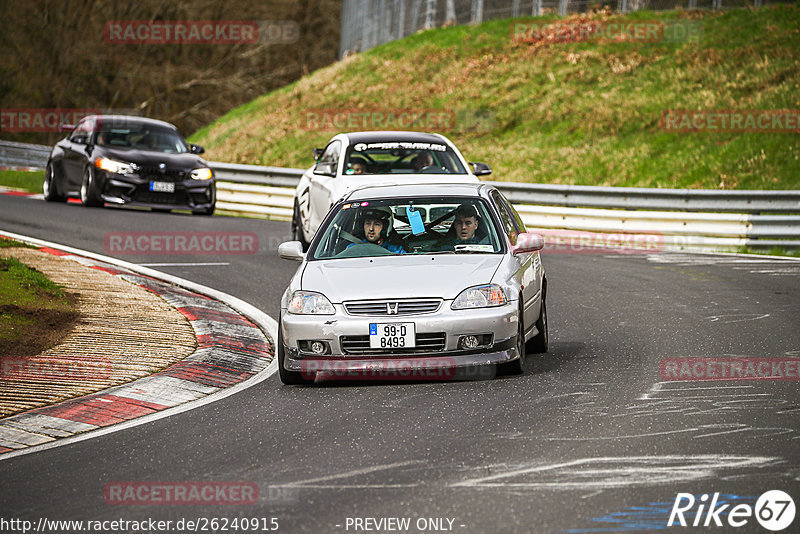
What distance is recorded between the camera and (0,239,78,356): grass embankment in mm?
9871

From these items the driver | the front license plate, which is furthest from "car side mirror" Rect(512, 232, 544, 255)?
the front license plate

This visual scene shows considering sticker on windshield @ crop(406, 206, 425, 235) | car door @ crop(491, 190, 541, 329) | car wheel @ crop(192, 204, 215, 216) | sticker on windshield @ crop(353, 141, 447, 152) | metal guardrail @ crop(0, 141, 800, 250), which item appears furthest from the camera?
car wheel @ crop(192, 204, 215, 216)

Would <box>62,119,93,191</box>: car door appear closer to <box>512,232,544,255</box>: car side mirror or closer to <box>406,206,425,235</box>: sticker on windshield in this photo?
<box>406,206,425,235</box>: sticker on windshield

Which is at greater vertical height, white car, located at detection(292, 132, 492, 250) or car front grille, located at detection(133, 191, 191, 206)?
white car, located at detection(292, 132, 492, 250)

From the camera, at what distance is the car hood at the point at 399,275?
28.8 ft

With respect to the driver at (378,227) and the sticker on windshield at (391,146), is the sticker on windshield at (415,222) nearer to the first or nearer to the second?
the driver at (378,227)

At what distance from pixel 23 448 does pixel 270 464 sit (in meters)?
1.63

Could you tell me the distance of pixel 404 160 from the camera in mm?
16359

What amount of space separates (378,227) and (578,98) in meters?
23.7

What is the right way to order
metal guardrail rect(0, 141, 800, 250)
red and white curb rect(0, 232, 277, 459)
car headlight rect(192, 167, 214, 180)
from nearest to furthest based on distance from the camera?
1. red and white curb rect(0, 232, 277, 459)
2. metal guardrail rect(0, 141, 800, 250)
3. car headlight rect(192, 167, 214, 180)

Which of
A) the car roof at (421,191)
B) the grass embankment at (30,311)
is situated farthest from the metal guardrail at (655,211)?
the grass embankment at (30,311)

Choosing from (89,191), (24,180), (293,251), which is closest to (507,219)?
(293,251)

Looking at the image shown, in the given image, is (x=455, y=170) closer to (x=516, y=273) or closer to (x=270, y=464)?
(x=516, y=273)

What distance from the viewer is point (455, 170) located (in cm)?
1606
